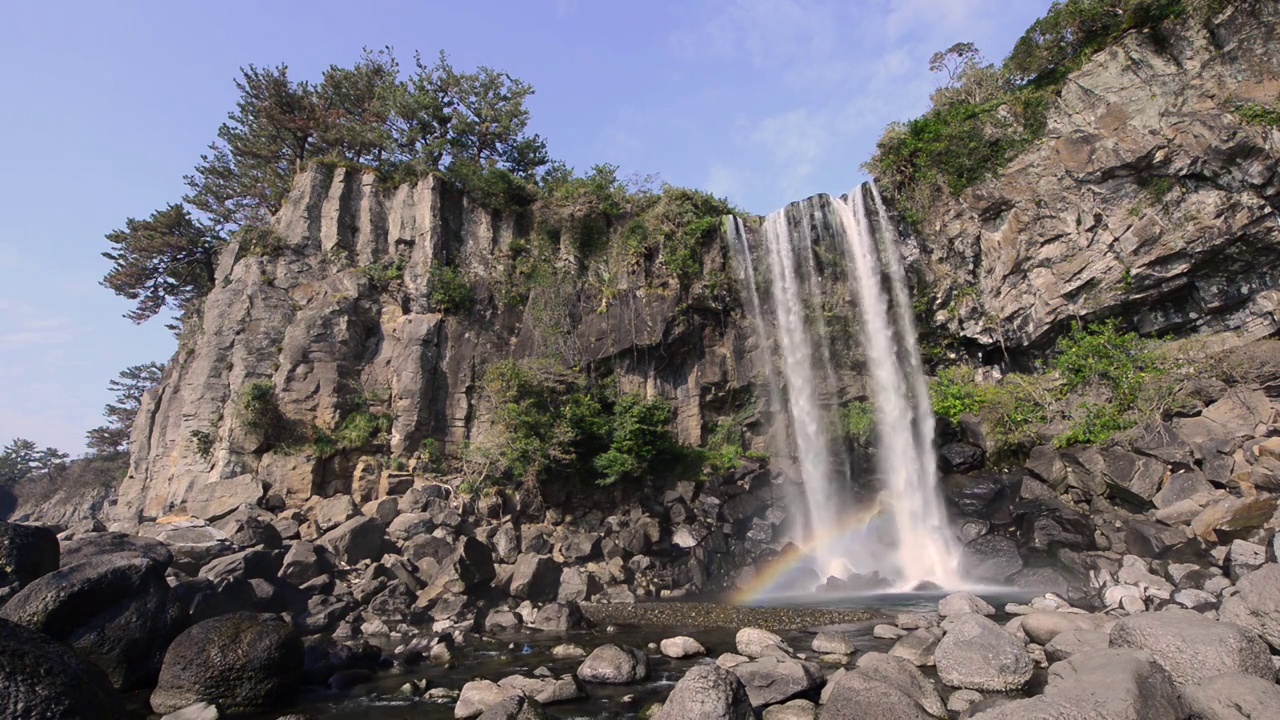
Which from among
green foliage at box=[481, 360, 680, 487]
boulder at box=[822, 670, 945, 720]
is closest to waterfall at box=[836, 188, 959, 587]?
green foliage at box=[481, 360, 680, 487]

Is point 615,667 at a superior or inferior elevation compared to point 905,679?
inferior

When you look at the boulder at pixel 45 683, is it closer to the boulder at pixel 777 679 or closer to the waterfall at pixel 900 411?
the boulder at pixel 777 679

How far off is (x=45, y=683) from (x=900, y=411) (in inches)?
827

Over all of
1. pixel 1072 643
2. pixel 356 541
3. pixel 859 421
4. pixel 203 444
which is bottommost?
pixel 1072 643

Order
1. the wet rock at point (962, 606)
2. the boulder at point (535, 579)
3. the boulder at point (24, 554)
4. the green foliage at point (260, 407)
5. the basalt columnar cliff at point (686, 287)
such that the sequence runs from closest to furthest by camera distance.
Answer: the boulder at point (24, 554)
the wet rock at point (962, 606)
the boulder at point (535, 579)
the basalt columnar cliff at point (686, 287)
the green foliage at point (260, 407)

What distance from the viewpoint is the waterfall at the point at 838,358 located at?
20.0 m

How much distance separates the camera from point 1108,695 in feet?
19.9

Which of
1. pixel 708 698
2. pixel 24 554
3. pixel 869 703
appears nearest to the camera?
pixel 708 698

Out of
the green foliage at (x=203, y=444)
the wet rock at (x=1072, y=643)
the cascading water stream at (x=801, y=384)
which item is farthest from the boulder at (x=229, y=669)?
the cascading water stream at (x=801, y=384)

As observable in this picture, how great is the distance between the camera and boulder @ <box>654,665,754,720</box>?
6.49 metres

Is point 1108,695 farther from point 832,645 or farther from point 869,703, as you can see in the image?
point 832,645

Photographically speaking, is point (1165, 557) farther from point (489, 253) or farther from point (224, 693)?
point (489, 253)

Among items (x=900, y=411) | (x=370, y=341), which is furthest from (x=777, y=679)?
(x=370, y=341)

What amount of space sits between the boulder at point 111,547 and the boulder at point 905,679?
13043mm
